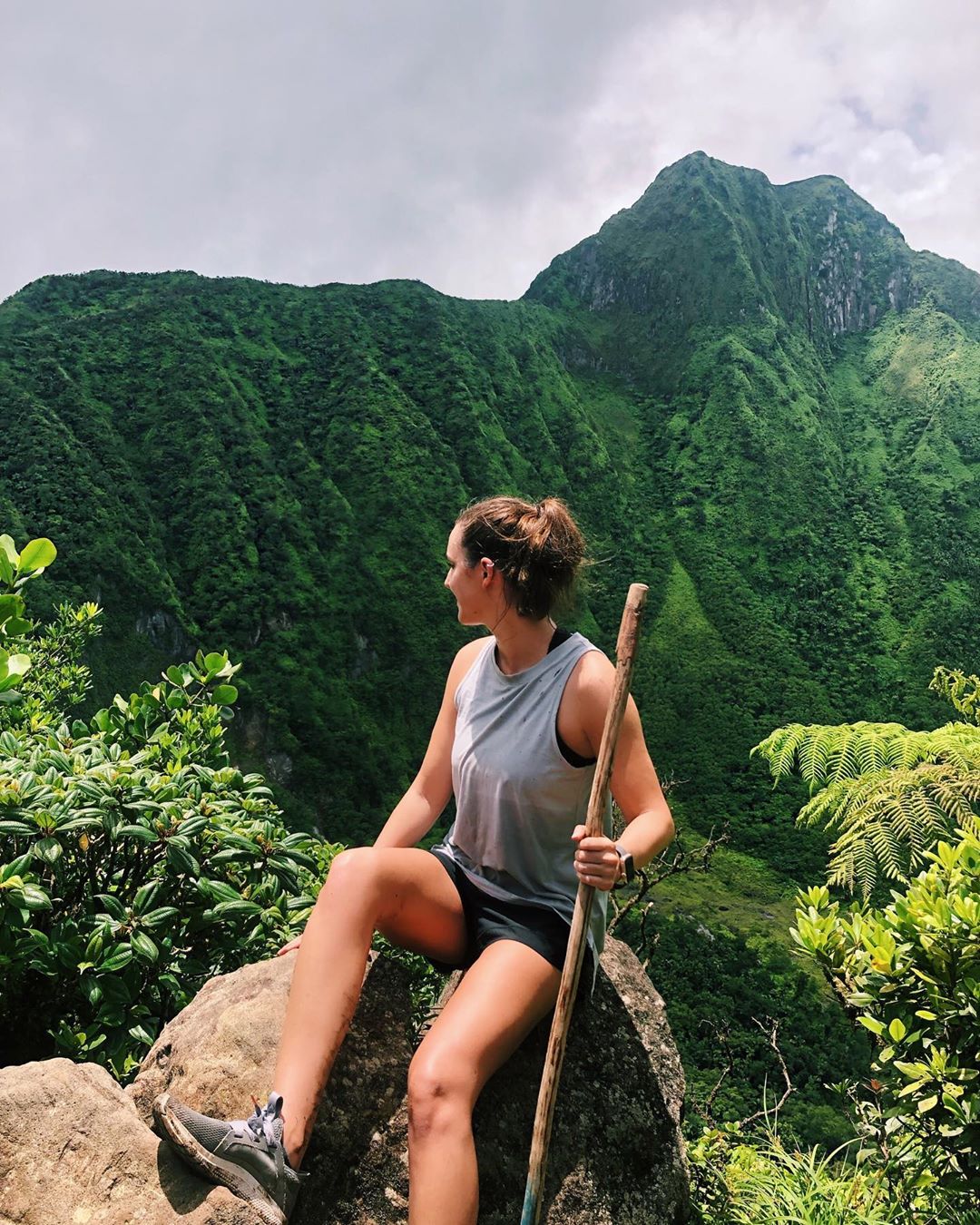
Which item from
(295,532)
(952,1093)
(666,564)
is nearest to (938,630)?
(666,564)

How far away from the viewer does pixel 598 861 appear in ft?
6.34

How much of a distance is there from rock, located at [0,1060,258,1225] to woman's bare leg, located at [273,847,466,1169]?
0.23m

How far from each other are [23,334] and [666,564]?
2562 inches

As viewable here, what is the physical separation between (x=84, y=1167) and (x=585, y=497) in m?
86.1

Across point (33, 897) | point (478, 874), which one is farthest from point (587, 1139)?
point (33, 897)

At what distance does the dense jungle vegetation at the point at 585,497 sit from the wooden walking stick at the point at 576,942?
3132cm

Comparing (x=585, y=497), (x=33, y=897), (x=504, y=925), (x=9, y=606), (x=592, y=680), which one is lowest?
(x=504, y=925)

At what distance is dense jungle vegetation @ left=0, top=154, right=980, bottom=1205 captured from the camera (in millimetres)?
55531

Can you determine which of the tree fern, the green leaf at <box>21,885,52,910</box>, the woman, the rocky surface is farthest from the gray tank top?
the tree fern

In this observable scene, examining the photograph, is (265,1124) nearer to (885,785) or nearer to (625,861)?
(625,861)

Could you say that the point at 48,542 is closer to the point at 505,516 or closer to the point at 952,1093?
the point at 505,516

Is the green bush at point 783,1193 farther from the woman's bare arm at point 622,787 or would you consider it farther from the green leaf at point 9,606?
the green leaf at point 9,606

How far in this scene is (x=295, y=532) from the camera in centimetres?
7094

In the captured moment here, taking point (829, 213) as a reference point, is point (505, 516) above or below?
below
